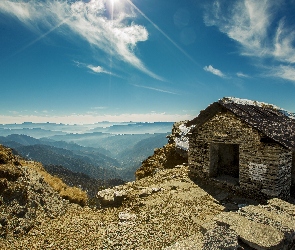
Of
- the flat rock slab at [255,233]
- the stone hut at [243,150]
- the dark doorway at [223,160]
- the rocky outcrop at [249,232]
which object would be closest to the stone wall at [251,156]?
the stone hut at [243,150]

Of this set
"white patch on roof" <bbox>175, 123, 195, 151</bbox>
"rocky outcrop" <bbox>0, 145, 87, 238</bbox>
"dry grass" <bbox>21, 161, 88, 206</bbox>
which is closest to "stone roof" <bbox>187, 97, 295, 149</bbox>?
"white patch on roof" <bbox>175, 123, 195, 151</bbox>

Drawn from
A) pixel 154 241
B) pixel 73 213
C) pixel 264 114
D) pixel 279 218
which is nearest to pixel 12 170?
pixel 73 213

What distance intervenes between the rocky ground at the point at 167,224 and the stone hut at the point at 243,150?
1.00 meters

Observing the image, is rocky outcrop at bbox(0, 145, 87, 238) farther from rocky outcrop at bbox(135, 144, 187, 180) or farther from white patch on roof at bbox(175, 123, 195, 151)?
white patch on roof at bbox(175, 123, 195, 151)

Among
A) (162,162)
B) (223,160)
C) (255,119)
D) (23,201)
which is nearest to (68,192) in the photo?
(23,201)

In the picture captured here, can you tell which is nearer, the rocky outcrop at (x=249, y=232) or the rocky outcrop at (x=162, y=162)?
the rocky outcrop at (x=249, y=232)

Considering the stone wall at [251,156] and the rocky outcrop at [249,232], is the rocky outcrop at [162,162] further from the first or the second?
the rocky outcrop at [249,232]

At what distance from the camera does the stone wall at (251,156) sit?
870 cm

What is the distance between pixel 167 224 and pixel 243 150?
4737 millimetres

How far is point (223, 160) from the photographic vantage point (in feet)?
40.7

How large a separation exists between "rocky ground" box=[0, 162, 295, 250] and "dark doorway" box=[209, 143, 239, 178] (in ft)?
4.60

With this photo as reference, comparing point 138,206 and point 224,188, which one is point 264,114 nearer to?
point 224,188

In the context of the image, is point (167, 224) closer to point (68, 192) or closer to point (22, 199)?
point (22, 199)

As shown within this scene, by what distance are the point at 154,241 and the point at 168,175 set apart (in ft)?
23.2
